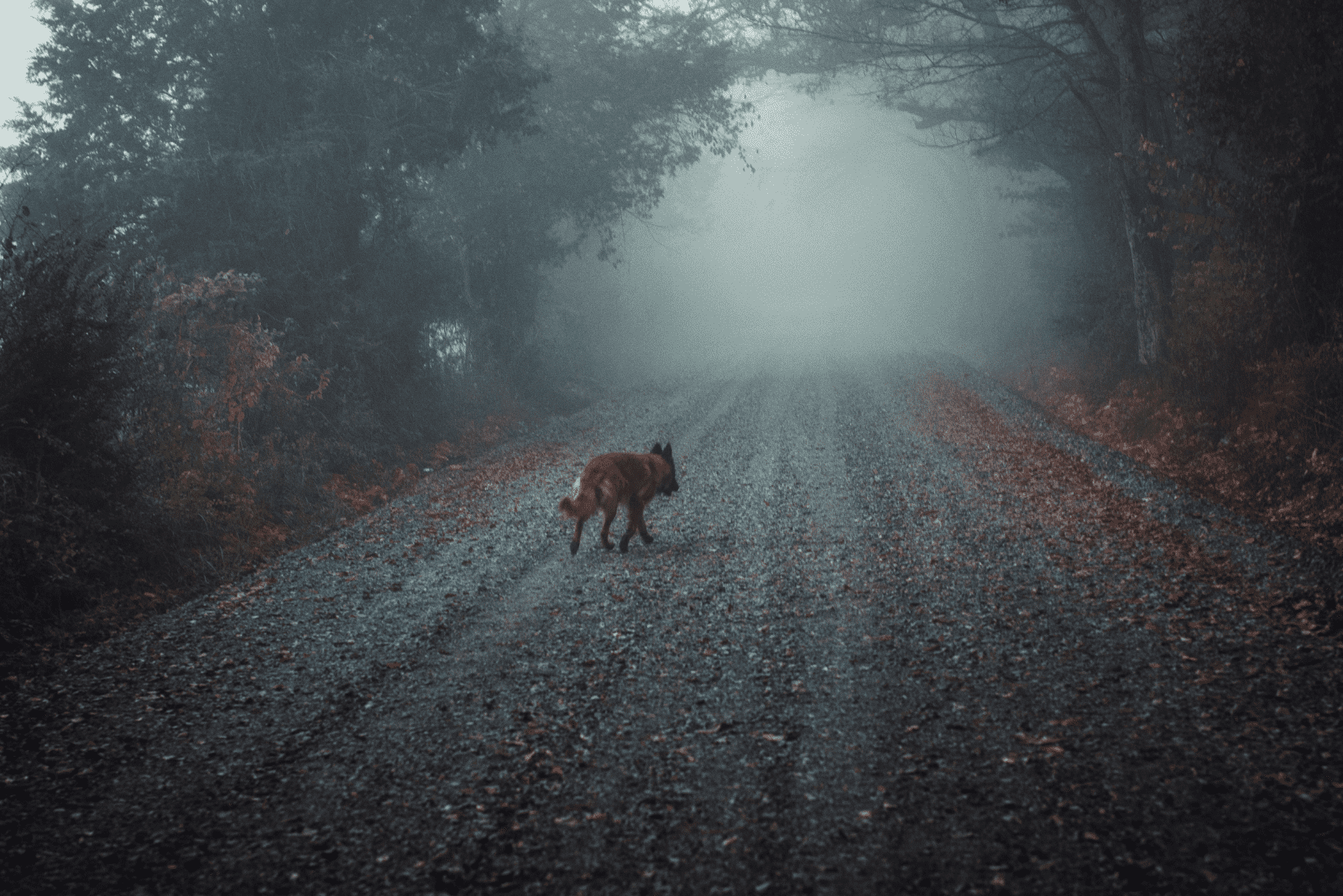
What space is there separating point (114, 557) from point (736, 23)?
57.3ft

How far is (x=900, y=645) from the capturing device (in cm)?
501

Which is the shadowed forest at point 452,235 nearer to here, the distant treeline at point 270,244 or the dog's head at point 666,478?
the distant treeline at point 270,244

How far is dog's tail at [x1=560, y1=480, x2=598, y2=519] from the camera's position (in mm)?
7203

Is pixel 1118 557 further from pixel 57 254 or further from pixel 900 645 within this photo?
pixel 57 254

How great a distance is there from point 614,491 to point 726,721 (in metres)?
3.58

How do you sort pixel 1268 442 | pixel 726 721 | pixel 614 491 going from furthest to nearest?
1. pixel 1268 442
2. pixel 614 491
3. pixel 726 721

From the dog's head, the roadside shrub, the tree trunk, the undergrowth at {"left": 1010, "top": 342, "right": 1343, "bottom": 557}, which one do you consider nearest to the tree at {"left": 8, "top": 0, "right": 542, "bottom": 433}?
the roadside shrub

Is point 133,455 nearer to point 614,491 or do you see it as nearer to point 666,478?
point 614,491

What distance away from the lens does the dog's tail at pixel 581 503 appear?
7.20 m

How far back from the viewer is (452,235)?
18094 millimetres

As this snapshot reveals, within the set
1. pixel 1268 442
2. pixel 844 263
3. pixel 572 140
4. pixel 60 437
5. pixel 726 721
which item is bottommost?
pixel 726 721

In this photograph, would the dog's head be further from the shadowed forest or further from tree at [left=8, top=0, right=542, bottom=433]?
tree at [left=8, top=0, right=542, bottom=433]

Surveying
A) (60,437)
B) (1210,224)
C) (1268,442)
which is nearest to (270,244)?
(60,437)

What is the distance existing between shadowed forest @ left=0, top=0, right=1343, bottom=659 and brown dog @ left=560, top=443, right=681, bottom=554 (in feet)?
Result: 11.5
